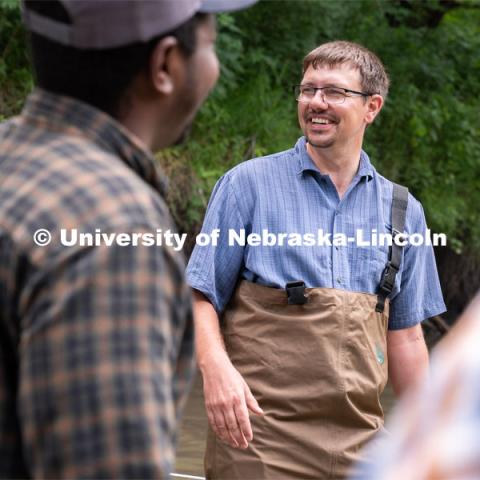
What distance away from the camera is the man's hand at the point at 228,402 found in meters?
3.63

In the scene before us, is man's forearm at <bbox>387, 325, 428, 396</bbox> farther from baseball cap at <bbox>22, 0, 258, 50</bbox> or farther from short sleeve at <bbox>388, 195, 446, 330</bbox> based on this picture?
baseball cap at <bbox>22, 0, 258, 50</bbox>

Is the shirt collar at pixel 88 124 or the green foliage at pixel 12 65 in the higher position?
the shirt collar at pixel 88 124

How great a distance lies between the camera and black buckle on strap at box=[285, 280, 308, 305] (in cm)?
374

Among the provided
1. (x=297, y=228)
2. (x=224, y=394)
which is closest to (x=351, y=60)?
(x=297, y=228)

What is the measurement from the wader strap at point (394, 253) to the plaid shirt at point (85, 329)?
7.61ft

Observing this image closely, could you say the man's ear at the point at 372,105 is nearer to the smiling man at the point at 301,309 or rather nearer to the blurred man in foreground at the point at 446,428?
the smiling man at the point at 301,309

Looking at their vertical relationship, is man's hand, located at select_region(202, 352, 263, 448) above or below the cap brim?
below

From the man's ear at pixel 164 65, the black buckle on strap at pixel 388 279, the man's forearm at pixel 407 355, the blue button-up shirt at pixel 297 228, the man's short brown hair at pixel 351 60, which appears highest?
the man's ear at pixel 164 65

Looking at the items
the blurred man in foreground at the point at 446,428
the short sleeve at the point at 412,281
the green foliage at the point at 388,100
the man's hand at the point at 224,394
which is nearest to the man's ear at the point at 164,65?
the blurred man in foreground at the point at 446,428

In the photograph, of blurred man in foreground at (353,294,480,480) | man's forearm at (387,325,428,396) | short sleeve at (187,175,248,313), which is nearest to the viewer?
blurred man in foreground at (353,294,480,480)

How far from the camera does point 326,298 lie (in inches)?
149

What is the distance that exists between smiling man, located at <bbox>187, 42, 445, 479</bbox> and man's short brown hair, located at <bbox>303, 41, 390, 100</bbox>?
0.18m

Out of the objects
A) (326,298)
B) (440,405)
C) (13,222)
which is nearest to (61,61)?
(13,222)

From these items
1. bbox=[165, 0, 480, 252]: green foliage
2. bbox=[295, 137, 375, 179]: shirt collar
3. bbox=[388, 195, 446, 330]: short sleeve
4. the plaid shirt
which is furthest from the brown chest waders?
bbox=[165, 0, 480, 252]: green foliage
